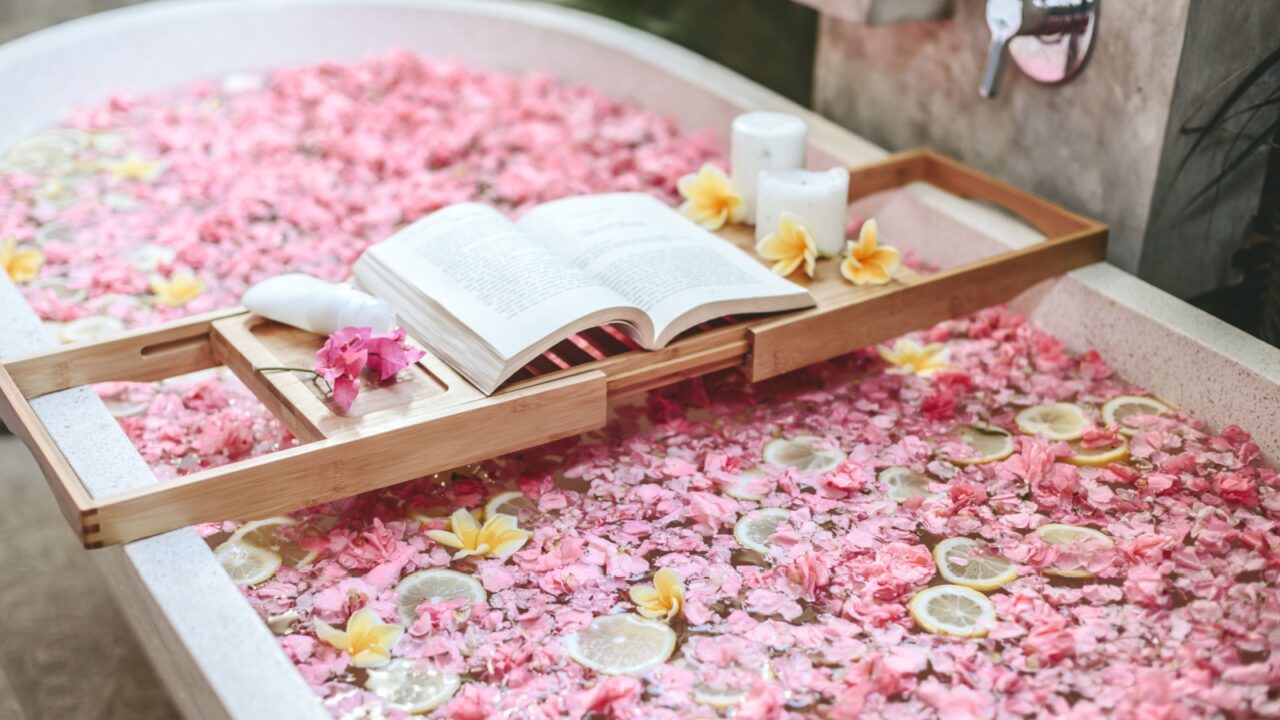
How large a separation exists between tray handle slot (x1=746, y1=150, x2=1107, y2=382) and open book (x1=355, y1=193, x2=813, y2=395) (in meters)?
0.05

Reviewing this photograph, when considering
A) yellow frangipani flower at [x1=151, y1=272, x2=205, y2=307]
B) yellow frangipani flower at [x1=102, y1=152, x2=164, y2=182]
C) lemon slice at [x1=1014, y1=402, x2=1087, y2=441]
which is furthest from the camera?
yellow frangipani flower at [x1=102, y1=152, x2=164, y2=182]

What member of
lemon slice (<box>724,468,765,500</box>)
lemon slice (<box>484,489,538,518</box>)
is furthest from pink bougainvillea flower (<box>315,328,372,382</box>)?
lemon slice (<box>724,468,765,500</box>)

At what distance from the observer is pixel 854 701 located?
48.5 inches

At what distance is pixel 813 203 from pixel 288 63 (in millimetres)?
1879

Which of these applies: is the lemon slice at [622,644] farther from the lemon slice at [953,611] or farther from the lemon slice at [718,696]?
the lemon slice at [953,611]

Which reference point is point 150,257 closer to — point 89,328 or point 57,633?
point 89,328

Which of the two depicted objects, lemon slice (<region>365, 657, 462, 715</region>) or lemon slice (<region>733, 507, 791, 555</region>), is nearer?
lemon slice (<region>365, 657, 462, 715</region>)

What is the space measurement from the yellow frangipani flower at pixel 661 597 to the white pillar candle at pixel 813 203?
0.70 metres

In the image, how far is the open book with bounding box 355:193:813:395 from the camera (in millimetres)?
1576

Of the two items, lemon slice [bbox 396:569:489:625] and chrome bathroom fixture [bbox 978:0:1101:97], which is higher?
chrome bathroom fixture [bbox 978:0:1101:97]

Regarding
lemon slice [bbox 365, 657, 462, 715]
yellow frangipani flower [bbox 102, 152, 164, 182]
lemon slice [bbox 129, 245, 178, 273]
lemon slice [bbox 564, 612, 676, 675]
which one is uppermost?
yellow frangipani flower [bbox 102, 152, 164, 182]

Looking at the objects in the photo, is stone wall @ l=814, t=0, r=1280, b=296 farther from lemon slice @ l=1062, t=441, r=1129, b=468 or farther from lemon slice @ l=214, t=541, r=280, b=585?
lemon slice @ l=214, t=541, r=280, b=585

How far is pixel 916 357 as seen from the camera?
1939 millimetres

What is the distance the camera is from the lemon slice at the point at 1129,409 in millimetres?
1750
